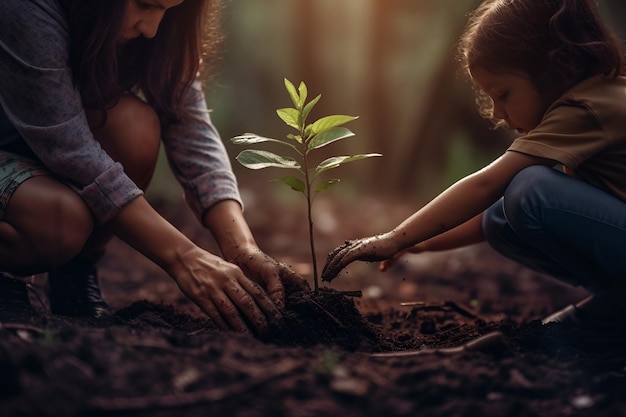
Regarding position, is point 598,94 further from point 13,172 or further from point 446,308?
point 13,172

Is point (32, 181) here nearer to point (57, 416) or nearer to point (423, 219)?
point (57, 416)

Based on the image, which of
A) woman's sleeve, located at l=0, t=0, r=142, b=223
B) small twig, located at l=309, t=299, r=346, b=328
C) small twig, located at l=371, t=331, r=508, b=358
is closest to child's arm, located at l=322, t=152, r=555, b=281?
small twig, located at l=309, t=299, r=346, b=328

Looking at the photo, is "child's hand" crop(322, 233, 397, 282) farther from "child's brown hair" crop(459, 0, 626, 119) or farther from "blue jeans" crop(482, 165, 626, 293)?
"child's brown hair" crop(459, 0, 626, 119)

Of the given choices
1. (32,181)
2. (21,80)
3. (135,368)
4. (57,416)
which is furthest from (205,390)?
(21,80)

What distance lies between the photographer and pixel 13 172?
2.07m

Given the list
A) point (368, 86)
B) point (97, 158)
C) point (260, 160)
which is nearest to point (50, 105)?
point (97, 158)

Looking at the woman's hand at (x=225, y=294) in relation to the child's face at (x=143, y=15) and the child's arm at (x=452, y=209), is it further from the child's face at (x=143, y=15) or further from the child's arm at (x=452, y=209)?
the child's face at (x=143, y=15)

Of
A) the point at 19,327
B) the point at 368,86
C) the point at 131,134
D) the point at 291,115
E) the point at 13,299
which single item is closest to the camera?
the point at 19,327

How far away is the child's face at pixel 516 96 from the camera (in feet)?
6.89

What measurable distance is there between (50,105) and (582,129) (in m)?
1.57

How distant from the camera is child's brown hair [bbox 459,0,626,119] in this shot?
2.04m

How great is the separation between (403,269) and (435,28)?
276 centimetres

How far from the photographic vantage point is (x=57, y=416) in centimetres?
116

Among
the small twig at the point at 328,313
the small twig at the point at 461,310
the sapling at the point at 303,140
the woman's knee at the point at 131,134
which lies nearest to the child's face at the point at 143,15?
the woman's knee at the point at 131,134
